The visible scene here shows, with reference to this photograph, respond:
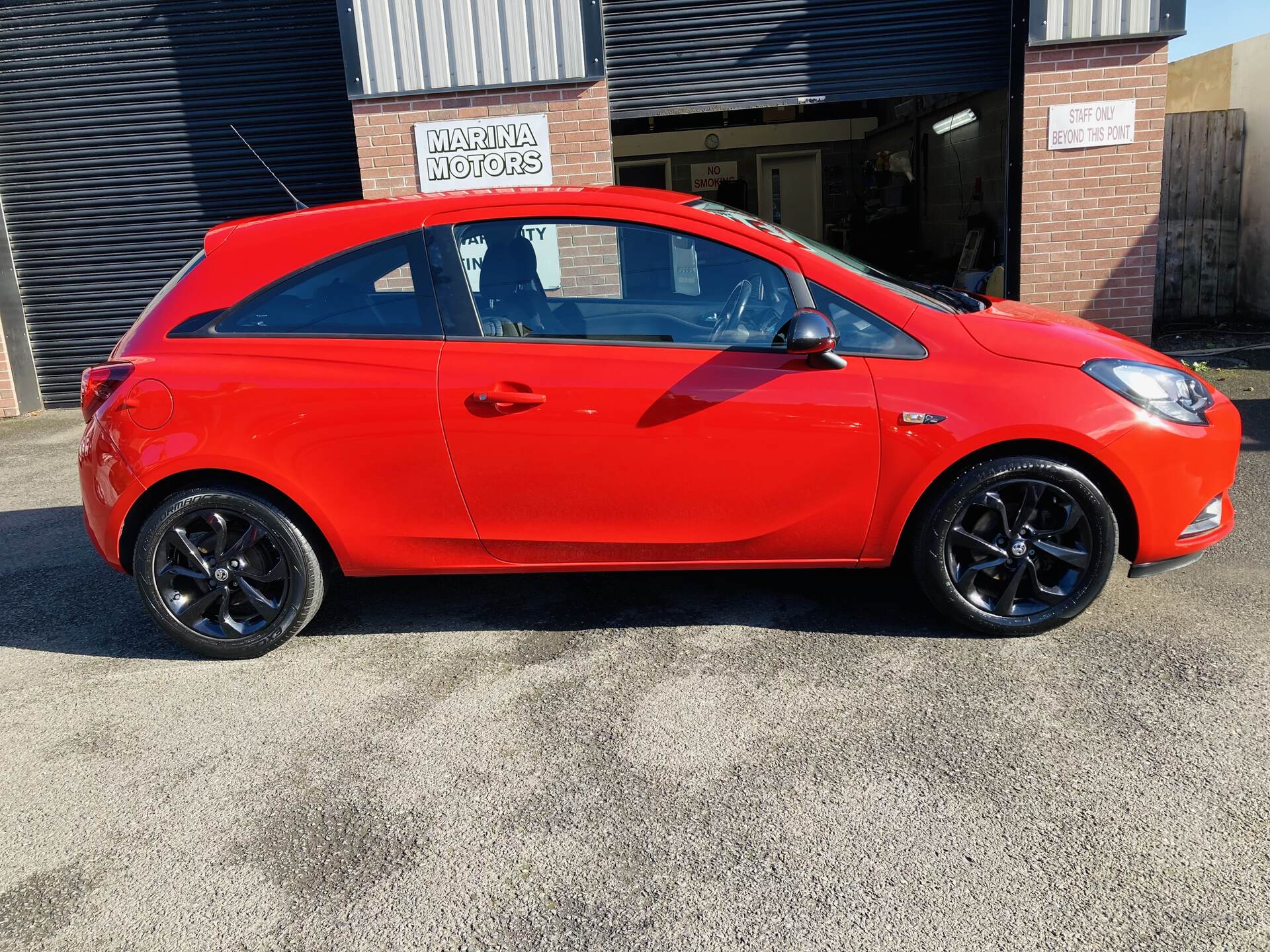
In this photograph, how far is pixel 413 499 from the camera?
3.81m

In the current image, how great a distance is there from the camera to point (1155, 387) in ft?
12.0

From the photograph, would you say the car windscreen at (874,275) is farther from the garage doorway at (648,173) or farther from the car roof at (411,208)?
the garage doorway at (648,173)

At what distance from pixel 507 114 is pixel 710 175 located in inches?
384

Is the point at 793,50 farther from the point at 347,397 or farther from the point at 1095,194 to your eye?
the point at 347,397

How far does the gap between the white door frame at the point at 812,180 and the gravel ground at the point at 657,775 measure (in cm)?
1442

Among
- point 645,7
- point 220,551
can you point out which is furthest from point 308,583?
point 645,7

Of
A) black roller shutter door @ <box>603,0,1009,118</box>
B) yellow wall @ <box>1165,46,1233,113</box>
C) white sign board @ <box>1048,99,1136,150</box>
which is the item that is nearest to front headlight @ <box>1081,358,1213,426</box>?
white sign board @ <box>1048,99,1136,150</box>

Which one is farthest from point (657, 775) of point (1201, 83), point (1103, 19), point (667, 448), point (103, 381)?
point (1201, 83)

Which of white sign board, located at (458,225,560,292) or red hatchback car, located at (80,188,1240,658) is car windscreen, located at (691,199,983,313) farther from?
white sign board, located at (458,225,560,292)

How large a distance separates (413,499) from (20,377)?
25.7 feet

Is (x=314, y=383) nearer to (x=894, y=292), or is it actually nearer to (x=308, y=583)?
(x=308, y=583)

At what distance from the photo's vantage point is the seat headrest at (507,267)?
3.79 metres

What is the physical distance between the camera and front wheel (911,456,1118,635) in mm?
3600

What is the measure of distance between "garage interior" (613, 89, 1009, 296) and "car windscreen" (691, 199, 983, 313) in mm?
8502
